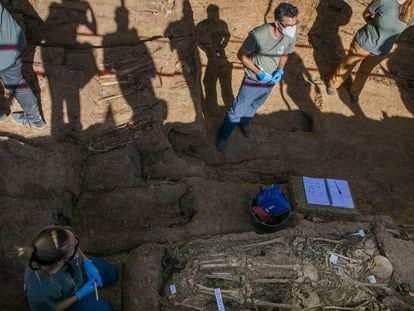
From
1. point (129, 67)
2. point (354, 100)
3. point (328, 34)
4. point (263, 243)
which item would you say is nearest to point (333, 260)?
point (263, 243)

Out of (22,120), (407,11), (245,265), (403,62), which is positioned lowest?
(245,265)

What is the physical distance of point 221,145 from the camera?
225 inches

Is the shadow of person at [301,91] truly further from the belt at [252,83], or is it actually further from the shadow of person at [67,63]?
the shadow of person at [67,63]

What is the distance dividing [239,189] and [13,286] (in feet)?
8.99

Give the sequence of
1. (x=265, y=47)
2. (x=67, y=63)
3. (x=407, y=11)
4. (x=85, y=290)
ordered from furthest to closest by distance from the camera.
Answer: (x=67, y=63) → (x=407, y=11) → (x=265, y=47) → (x=85, y=290)

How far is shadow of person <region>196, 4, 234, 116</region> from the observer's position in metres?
6.66

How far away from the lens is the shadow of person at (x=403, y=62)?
725 cm

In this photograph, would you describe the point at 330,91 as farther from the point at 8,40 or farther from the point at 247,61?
the point at 8,40

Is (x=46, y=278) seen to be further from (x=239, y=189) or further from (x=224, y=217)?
(x=239, y=189)

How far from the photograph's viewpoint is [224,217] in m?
4.57

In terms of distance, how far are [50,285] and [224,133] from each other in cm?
335

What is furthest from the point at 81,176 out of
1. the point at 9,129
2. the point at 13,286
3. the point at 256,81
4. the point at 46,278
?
the point at 256,81

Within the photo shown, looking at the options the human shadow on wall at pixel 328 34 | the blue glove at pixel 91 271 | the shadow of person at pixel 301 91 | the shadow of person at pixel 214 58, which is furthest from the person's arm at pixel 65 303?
the human shadow on wall at pixel 328 34

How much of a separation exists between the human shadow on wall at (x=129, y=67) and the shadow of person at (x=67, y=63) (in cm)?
28
